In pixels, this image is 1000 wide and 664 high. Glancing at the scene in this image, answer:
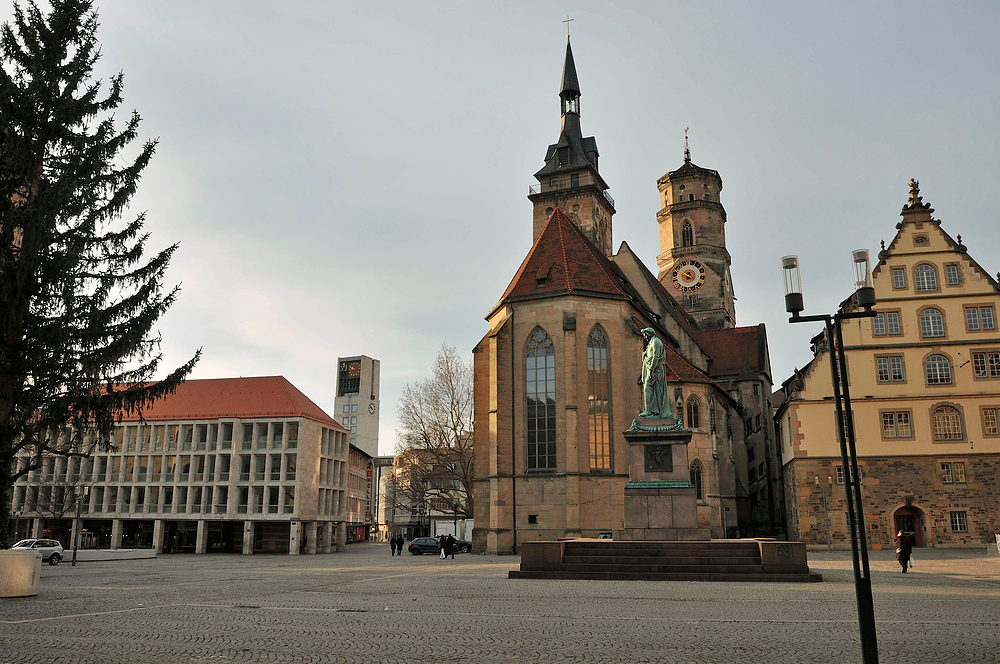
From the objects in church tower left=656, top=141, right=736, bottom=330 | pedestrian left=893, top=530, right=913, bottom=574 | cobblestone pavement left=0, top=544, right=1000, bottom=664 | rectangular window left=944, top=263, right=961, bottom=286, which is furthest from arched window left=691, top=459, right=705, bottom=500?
church tower left=656, top=141, right=736, bottom=330

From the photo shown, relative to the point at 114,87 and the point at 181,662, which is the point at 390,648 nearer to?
the point at 181,662

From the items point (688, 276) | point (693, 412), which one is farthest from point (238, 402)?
point (688, 276)

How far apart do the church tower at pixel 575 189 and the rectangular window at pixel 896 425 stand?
2490 cm

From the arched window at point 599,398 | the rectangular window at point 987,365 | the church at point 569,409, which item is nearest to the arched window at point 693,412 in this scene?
the church at point 569,409

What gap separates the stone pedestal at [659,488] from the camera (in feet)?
71.2

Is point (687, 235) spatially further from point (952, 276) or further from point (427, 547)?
point (427, 547)

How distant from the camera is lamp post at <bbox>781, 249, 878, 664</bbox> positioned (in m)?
7.30

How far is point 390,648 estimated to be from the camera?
9172mm

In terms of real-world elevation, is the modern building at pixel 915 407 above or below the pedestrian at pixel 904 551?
above

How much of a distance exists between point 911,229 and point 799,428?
38.7ft

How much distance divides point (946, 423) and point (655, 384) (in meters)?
22.4

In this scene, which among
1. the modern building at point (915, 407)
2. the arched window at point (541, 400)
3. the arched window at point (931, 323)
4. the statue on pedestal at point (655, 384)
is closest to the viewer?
the statue on pedestal at point (655, 384)

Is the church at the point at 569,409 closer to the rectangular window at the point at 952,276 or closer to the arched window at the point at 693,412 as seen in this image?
the arched window at the point at 693,412

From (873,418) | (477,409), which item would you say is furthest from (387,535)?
(873,418)
